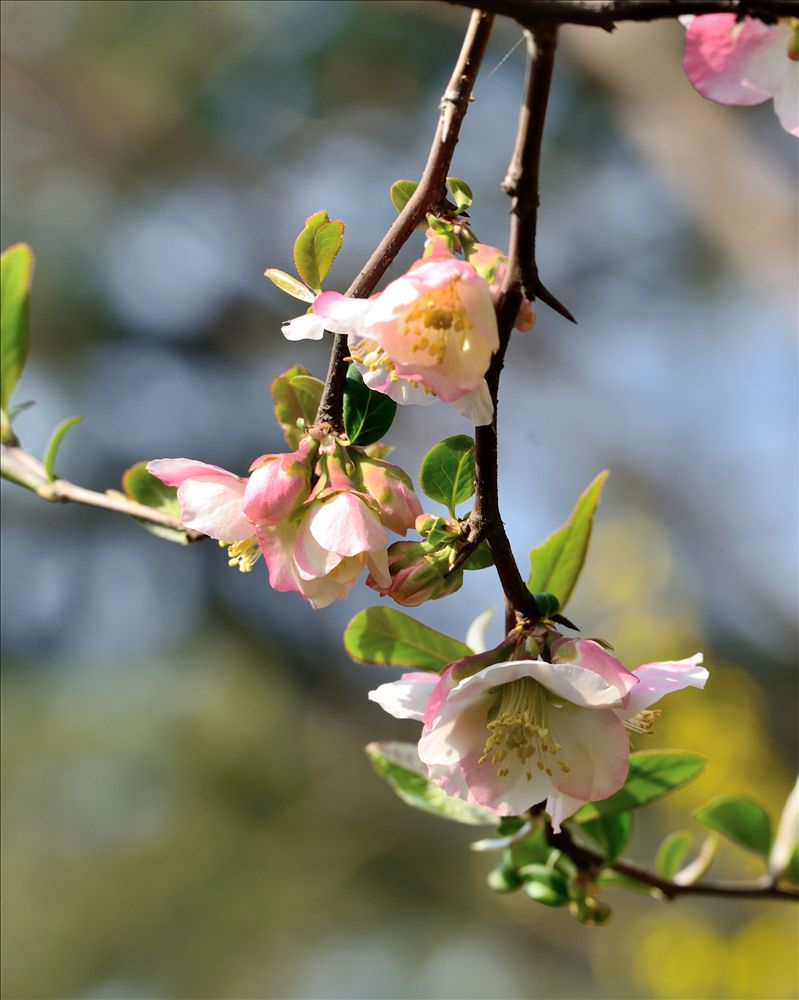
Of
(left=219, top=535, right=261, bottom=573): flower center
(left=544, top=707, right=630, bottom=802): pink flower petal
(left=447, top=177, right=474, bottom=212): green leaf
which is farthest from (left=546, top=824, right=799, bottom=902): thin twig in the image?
(left=447, top=177, right=474, bottom=212): green leaf

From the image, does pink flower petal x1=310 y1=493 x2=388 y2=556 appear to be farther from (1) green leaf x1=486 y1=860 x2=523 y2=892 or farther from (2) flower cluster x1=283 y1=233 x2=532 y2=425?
(1) green leaf x1=486 y1=860 x2=523 y2=892

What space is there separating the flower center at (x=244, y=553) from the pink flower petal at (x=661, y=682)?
161 millimetres

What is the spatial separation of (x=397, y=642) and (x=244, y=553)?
105 mm

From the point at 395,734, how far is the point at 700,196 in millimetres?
1873

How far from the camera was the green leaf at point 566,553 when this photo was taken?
0.50 meters

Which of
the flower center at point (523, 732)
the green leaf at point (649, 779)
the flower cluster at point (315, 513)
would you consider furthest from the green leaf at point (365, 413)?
the green leaf at point (649, 779)

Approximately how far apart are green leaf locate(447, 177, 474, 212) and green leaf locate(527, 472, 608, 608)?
194mm

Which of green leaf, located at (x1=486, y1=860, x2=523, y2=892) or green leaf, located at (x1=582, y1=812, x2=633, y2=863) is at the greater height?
green leaf, located at (x1=582, y1=812, x2=633, y2=863)

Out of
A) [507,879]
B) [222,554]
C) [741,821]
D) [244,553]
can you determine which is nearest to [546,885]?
[507,879]

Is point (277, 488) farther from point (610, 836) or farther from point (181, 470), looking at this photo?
point (610, 836)

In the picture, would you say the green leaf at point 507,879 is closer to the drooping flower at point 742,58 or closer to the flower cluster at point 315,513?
the flower cluster at point 315,513

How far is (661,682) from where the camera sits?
38 cm

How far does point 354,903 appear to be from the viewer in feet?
11.1

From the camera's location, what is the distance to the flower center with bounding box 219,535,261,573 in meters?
0.41
